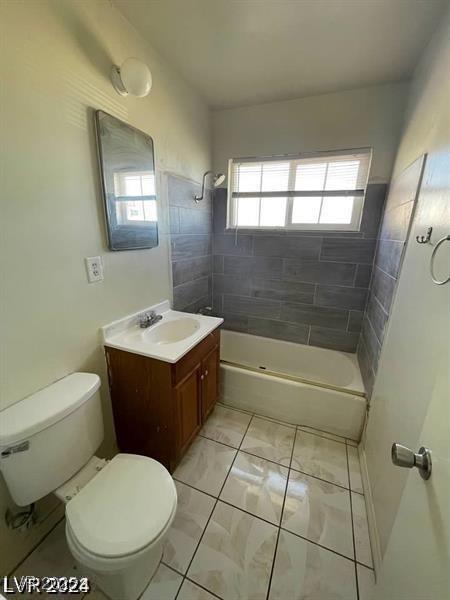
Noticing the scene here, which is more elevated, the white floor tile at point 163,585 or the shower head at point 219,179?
the shower head at point 219,179

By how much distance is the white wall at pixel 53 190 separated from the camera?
2.95ft

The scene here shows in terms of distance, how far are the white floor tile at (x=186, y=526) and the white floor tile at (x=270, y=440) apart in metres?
0.44

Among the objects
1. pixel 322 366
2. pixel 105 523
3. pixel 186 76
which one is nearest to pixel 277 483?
pixel 105 523

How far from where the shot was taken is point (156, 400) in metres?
1.33

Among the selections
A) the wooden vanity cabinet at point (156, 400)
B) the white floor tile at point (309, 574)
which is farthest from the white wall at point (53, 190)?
the white floor tile at point (309, 574)

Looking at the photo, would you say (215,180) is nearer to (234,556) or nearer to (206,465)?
(206,465)

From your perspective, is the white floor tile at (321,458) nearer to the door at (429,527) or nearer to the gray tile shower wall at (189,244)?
the door at (429,527)

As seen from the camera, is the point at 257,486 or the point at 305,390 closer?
the point at 257,486

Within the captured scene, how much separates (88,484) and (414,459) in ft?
3.91

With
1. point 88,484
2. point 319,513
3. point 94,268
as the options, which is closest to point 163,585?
point 88,484

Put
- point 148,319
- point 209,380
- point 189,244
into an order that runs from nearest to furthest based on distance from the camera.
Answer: point 148,319 → point 209,380 → point 189,244

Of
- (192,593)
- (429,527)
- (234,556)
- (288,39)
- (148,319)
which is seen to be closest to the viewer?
(429,527)

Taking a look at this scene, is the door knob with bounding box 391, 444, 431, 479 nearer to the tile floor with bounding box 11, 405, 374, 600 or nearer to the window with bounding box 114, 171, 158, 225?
the tile floor with bounding box 11, 405, 374, 600

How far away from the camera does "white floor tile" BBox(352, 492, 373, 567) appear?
3.73 feet
